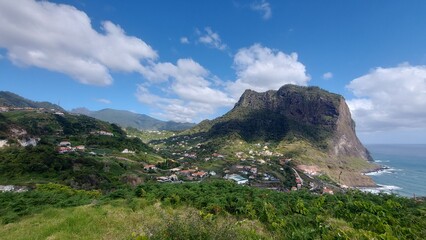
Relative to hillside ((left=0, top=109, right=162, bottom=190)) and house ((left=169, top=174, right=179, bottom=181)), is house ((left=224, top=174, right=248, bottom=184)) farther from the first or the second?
hillside ((left=0, top=109, right=162, bottom=190))

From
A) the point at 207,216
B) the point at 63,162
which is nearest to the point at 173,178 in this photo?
the point at 63,162

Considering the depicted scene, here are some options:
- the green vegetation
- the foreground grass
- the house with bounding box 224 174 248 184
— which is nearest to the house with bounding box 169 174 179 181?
the house with bounding box 224 174 248 184

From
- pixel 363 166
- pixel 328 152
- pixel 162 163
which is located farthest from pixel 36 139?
pixel 363 166

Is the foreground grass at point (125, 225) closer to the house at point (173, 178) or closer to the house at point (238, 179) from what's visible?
the house at point (173, 178)

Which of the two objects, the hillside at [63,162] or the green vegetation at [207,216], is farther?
the hillside at [63,162]

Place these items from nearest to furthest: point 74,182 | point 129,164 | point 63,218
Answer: point 63,218 → point 74,182 → point 129,164

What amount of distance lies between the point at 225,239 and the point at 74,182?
1801 inches

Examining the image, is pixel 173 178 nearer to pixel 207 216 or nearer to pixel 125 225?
pixel 125 225

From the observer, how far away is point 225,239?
6074mm

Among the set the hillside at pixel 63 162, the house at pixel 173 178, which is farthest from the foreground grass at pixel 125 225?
the house at pixel 173 178

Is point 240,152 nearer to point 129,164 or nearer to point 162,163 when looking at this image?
point 162,163

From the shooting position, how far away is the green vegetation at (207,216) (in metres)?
7.73

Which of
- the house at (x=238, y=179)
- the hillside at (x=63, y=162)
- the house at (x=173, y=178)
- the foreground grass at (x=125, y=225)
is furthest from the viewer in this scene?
the house at (x=238, y=179)

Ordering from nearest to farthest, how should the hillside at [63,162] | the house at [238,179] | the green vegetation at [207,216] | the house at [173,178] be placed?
the green vegetation at [207,216], the hillside at [63,162], the house at [173,178], the house at [238,179]
